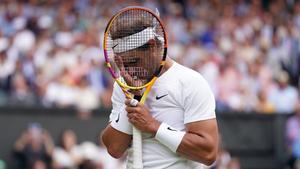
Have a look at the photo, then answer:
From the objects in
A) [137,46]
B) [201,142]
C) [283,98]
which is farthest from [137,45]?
[283,98]

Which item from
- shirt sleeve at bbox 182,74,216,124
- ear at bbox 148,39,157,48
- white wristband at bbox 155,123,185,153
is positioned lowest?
white wristband at bbox 155,123,185,153

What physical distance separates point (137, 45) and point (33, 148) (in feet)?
27.4

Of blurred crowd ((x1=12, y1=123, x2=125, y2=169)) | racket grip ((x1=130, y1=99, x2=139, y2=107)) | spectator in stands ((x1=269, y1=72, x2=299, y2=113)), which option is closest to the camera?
racket grip ((x1=130, y1=99, x2=139, y2=107))

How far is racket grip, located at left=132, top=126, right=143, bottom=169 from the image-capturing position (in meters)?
4.79

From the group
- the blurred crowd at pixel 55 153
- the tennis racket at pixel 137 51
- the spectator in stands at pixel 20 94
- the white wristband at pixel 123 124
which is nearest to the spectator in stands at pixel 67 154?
the blurred crowd at pixel 55 153

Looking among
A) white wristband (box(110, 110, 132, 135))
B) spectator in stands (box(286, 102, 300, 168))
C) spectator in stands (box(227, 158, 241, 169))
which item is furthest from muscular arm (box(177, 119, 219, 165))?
spectator in stands (box(286, 102, 300, 168))

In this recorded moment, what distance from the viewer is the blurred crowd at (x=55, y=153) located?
12727mm

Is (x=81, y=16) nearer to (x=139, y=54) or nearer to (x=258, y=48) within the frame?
(x=258, y=48)

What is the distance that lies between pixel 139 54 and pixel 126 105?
305 millimetres

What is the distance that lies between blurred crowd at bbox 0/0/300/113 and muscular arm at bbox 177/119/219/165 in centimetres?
894

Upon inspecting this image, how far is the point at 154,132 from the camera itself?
188 inches

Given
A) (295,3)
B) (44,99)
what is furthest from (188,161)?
(295,3)

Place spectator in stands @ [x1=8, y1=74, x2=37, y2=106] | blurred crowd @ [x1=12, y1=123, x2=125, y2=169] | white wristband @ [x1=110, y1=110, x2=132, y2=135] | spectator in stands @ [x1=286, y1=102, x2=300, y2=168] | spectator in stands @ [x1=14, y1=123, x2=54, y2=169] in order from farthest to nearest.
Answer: spectator in stands @ [x1=286, y1=102, x2=300, y2=168] < spectator in stands @ [x1=8, y1=74, x2=37, y2=106] < spectator in stands @ [x1=14, y1=123, x2=54, y2=169] < blurred crowd @ [x1=12, y1=123, x2=125, y2=169] < white wristband @ [x1=110, y1=110, x2=132, y2=135]

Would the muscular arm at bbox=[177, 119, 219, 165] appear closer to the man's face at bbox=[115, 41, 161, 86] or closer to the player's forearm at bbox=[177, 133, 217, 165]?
the player's forearm at bbox=[177, 133, 217, 165]
